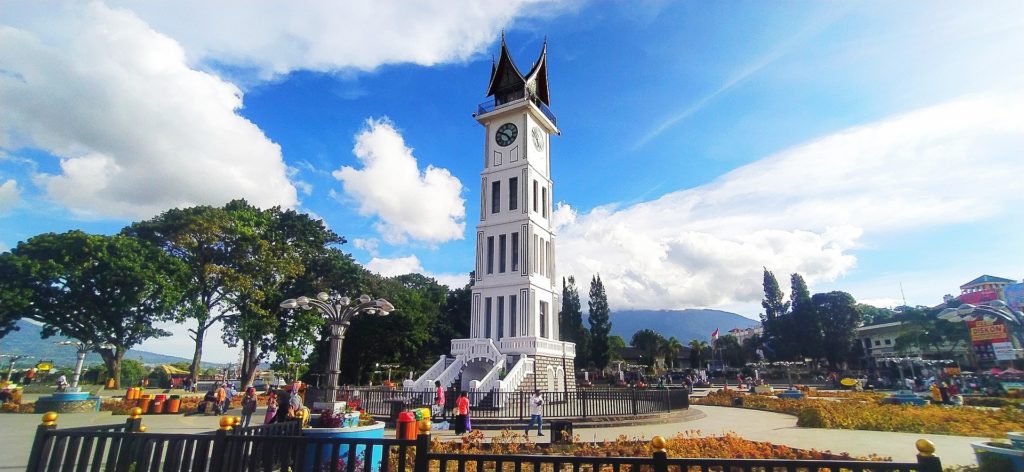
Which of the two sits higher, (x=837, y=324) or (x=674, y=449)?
(x=837, y=324)

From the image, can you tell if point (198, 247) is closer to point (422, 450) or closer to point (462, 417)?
point (462, 417)

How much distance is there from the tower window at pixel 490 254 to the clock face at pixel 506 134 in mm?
8239

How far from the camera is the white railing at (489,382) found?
78.9 ft

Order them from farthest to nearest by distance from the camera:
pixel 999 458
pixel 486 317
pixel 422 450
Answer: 1. pixel 486 317
2. pixel 999 458
3. pixel 422 450

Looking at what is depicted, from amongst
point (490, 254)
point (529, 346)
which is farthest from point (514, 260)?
point (529, 346)

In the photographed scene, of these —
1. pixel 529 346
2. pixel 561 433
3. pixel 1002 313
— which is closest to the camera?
pixel 1002 313

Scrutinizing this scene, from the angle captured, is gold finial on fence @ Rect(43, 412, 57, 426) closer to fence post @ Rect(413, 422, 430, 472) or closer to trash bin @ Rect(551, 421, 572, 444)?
fence post @ Rect(413, 422, 430, 472)

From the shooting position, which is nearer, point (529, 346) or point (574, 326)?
point (529, 346)

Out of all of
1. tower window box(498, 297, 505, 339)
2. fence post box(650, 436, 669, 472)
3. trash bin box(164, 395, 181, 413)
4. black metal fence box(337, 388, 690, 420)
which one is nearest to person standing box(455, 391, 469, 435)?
black metal fence box(337, 388, 690, 420)

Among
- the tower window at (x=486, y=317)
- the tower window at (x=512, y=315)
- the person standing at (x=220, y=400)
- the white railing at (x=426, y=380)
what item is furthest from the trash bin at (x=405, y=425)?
the tower window at (x=486, y=317)

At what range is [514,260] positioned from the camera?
3447 centimetres

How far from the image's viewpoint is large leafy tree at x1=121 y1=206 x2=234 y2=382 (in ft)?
108

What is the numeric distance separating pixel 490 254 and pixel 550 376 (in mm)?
9906

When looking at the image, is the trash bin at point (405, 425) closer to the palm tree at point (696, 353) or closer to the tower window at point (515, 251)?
the tower window at point (515, 251)
